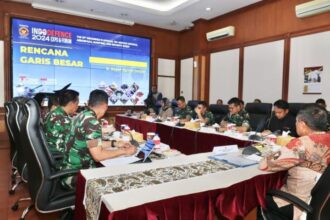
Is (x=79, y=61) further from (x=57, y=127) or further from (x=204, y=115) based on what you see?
(x=57, y=127)

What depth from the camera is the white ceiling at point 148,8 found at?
18.6 ft

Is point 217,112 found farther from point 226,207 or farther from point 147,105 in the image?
point 226,207

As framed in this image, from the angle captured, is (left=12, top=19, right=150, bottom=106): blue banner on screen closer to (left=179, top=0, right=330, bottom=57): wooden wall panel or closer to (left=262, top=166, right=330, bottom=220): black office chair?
(left=179, top=0, right=330, bottom=57): wooden wall panel

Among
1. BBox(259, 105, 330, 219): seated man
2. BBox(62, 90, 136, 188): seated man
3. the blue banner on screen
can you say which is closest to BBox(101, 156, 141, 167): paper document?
BBox(62, 90, 136, 188): seated man

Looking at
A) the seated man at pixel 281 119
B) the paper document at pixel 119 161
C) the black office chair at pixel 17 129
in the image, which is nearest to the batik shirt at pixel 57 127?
the black office chair at pixel 17 129

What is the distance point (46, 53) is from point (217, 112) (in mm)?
4286

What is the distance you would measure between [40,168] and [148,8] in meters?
5.43

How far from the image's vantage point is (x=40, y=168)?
5.13 feet

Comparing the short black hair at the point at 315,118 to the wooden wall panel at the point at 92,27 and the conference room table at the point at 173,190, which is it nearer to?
the conference room table at the point at 173,190

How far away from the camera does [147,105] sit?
23.3 ft

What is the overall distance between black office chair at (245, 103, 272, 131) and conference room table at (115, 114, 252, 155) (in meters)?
1.02


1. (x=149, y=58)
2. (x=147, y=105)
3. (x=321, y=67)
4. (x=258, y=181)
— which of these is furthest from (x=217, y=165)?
(x=149, y=58)

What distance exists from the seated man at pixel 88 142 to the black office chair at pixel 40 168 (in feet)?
0.44

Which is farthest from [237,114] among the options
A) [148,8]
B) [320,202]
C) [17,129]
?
[148,8]
